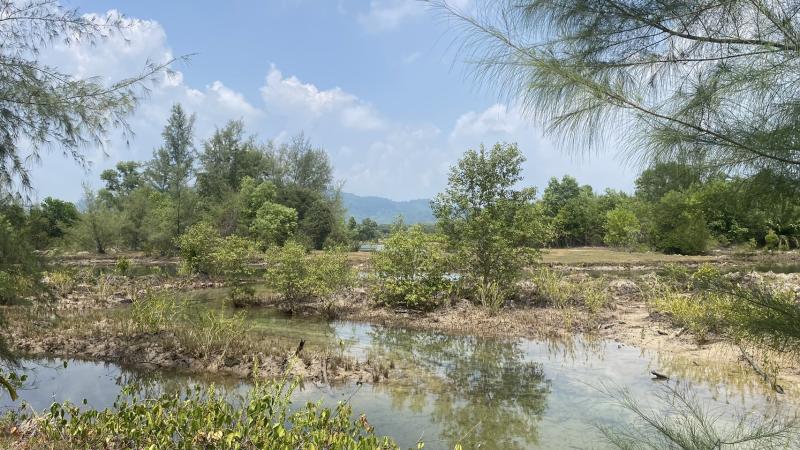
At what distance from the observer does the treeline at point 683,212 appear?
3.06 meters

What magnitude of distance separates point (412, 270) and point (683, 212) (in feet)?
26.4

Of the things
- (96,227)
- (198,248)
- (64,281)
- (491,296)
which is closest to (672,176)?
(491,296)

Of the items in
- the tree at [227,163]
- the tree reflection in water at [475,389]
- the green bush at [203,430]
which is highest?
the tree at [227,163]

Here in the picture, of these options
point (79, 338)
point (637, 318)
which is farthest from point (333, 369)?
point (637, 318)

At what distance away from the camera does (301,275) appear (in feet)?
51.3

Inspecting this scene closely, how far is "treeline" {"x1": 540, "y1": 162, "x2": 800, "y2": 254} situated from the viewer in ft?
10.0

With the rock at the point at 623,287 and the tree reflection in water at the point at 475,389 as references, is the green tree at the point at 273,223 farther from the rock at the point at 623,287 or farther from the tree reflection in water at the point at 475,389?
the tree reflection in water at the point at 475,389

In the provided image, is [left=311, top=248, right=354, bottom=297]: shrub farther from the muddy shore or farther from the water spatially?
the water

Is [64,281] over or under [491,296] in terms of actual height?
over

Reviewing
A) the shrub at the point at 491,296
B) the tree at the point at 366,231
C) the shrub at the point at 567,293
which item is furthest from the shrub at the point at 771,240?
the tree at the point at 366,231

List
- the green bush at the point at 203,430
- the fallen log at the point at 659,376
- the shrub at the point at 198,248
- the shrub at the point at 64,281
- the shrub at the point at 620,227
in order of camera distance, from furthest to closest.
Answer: the shrub at the point at 620,227, the shrub at the point at 198,248, the shrub at the point at 64,281, the fallen log at the point at 659,376, the green bush at the point at 203,430

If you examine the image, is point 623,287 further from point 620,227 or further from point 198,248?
point 620,227

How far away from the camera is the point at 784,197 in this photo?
9.52 feet

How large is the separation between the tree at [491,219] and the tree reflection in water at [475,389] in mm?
4062
